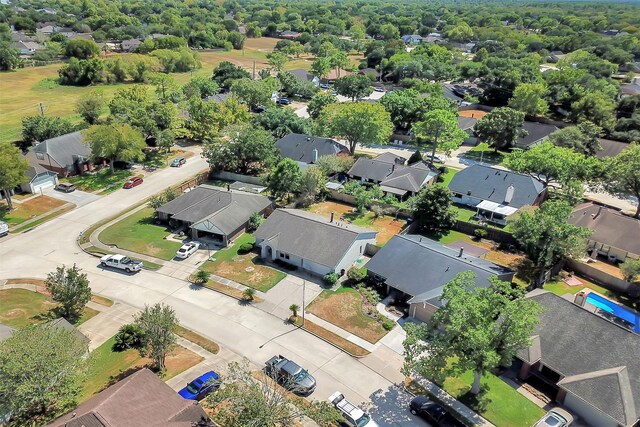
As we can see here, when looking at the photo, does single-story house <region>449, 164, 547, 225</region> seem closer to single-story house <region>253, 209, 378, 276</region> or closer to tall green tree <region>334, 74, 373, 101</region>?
single-story house <region>253, 209, 378, 276</region>

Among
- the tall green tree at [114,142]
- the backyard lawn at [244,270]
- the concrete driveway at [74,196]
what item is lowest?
the concrete driveway at [74,196]

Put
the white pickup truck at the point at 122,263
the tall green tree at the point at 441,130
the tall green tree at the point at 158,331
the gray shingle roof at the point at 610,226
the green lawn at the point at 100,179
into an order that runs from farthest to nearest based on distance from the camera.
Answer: the tall green tree at the point at 441,130, the green lawn at the point at 100,179, the gray shingle roof at the point at 610,226, the white pickup truck at the point at 122,263, the tall green tree at the point at 158,331

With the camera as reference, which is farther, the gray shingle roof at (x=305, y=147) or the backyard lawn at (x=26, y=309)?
the gray shingle roof at (x=305, y=147)

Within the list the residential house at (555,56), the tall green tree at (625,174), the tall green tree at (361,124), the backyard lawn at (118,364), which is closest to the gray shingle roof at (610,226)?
the tall green tree at (625,174)

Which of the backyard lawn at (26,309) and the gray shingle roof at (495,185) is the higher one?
the gray shingle roof at (495,185)

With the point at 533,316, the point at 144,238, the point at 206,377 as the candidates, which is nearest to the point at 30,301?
the point at 144,238

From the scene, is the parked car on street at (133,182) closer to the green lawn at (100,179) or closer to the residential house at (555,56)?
the green lawn at (100,179)

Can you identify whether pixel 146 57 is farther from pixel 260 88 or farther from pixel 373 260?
pixel 373 260

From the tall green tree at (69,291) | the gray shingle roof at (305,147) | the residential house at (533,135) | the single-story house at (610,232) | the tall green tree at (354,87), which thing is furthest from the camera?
the tall green tree at (354,87)
